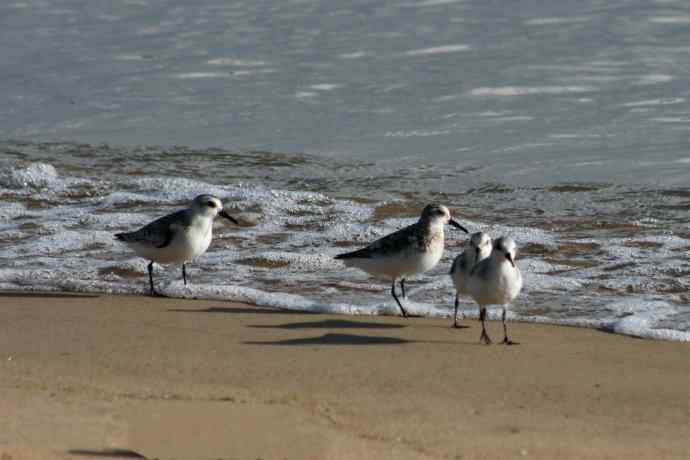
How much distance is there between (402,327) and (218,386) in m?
1.87

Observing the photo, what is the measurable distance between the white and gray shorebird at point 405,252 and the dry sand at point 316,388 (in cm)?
48

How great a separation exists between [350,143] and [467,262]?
22.0 ft

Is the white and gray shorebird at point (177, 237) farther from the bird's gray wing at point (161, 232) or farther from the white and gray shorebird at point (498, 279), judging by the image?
the white and gray shorebird at point (498, 279)

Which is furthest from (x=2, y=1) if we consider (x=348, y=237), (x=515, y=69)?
(x=348, y=237)

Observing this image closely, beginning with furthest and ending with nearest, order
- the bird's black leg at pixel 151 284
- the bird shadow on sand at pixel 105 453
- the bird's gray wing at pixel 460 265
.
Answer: the bird's black leg at pixel 151 284 < the bird's gray wing at pixel 460 265 < the bird shadow on sand at pixel 105 453

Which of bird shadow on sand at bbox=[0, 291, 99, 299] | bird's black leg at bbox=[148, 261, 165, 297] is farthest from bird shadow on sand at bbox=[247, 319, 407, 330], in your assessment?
bird shadow on sand at bbox=[0, 291, 99, 299]

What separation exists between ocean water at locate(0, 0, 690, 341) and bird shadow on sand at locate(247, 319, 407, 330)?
1.15 feet

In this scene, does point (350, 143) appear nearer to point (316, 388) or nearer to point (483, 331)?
point (483, 331)

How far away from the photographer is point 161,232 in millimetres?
8938

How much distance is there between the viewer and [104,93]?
17.4 metres

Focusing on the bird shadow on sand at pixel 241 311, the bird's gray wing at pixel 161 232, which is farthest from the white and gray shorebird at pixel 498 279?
the bird's gray wing at pixel 161 232

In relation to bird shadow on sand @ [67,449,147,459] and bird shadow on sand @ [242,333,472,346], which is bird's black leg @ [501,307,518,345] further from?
bird shadow on sand @ [67,449,147,459]

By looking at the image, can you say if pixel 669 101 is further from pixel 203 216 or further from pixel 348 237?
pixel 203 216

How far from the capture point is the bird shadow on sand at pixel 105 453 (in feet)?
16.1
